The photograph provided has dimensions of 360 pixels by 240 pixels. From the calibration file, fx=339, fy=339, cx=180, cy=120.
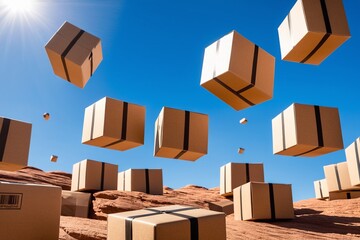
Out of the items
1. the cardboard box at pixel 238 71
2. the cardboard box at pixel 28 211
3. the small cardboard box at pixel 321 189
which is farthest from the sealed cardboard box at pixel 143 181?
the cardboard box at pixel 28 211

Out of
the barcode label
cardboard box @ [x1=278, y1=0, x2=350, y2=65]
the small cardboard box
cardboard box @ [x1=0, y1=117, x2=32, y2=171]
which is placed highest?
cardboard box @ [x1=278, y1=0, x2=350, y2=65]

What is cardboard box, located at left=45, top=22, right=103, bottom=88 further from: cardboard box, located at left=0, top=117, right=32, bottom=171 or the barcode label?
the barcode label

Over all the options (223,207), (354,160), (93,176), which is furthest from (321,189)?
(93,176)

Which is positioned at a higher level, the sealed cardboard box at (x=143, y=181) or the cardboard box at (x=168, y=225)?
the sealed cardboard box at (x=143, y=181)

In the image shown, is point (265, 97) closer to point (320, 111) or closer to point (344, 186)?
point (320, 111)

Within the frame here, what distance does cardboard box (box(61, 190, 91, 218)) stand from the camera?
754cm

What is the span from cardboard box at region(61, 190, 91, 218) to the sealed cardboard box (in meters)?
1.95

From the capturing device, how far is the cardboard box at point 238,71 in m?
4.39

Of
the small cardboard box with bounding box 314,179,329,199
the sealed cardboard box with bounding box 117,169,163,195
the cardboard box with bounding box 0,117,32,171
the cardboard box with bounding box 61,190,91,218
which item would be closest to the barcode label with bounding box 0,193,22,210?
the cardboard box with bounding box 0,117,32,171

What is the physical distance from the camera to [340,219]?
6.76 meters

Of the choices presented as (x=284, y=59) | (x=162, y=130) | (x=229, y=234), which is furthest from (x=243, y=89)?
(x=229, y=234)

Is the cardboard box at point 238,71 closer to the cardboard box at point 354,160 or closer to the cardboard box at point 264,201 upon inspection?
the cardboard box at point 264,201

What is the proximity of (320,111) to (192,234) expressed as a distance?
3.90 metres

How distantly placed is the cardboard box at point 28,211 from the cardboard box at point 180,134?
2551mm
